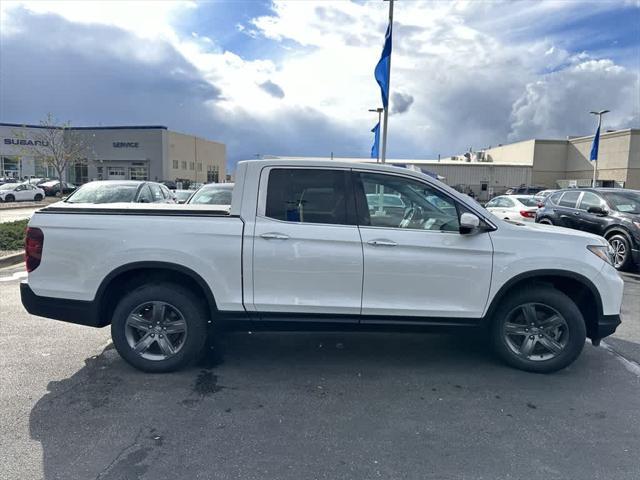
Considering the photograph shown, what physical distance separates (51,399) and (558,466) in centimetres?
370

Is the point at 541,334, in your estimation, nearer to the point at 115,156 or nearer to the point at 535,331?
the point at 535,331

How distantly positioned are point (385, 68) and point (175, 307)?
12.7 metres

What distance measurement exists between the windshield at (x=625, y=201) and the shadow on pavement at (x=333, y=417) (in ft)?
20.0

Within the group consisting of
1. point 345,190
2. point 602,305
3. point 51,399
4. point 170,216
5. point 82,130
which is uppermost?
point 82,130

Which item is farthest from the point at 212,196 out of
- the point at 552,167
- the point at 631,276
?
the point at 552,167

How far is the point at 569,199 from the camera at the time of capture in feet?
35.2

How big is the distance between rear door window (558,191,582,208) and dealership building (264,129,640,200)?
3264 cm

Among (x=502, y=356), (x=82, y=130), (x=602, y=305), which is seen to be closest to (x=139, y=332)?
(x=502, y=356)

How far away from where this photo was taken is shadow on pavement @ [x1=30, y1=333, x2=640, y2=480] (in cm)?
278

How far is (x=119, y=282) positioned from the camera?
402cm

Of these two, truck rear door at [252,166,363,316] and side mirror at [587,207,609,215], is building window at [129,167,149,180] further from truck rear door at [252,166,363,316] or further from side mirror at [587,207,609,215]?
truck rear door at [252,166,363,316]

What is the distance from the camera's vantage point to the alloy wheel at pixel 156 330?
13.0 ft

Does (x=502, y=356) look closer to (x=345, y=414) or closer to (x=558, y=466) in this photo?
(x=558, y=466)

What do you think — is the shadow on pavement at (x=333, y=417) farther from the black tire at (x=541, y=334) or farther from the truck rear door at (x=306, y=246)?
the truck rear door at (x=306, y=246)
